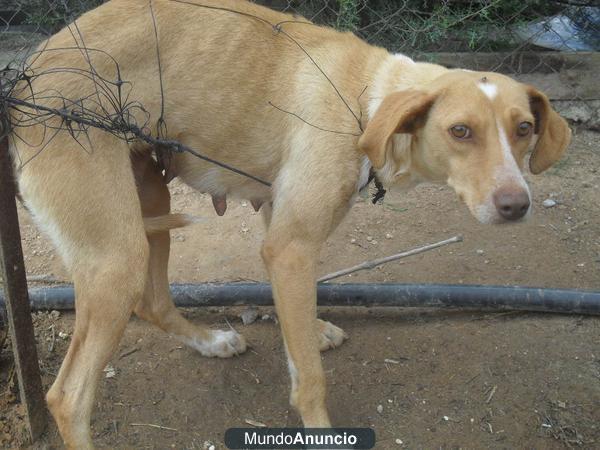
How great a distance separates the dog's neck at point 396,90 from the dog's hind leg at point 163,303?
1058 millimetres

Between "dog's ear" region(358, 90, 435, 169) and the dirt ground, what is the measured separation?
4.14ft

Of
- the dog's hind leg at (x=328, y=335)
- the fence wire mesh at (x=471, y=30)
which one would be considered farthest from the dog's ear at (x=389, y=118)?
the fence wire mesh at (x=471, y=30)

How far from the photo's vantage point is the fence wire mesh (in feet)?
14.0

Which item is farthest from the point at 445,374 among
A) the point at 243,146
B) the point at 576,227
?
the point at 576,227

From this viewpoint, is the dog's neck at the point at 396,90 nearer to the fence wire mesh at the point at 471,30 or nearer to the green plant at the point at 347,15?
the fence wire mesh at the point at 471,30

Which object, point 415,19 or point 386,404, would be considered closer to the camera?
point 386,404

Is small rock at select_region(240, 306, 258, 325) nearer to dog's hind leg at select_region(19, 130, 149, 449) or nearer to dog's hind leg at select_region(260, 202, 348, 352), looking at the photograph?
dog's hind leg at select_region(260, 202, 348, 352)

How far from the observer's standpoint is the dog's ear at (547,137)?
8.33 ft

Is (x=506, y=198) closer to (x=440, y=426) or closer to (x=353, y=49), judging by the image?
(x=353, y=49)

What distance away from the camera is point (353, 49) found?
8.87ft

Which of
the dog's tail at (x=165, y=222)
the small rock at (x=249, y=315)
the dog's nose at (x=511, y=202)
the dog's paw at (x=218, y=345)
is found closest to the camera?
the dog's nose at (x=511, y=202)

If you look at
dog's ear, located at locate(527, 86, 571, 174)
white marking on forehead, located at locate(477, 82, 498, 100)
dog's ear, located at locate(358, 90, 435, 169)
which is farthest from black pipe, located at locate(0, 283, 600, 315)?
white marking on forehead, located at locate(477, 82, 498, 100)

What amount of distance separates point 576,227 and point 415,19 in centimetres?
200

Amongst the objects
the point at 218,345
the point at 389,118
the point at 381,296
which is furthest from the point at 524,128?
the point at 218,345
